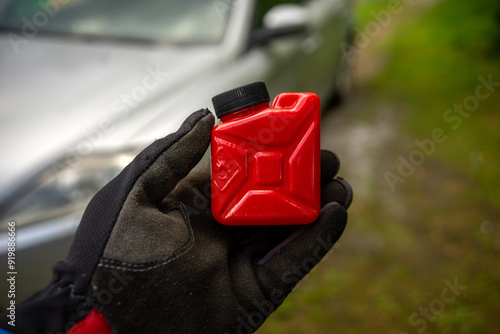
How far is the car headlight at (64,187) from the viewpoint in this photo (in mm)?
1805

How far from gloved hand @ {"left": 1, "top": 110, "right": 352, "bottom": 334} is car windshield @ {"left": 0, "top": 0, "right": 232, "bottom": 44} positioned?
1.38 m

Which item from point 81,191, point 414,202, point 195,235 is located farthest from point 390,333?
point 81,191

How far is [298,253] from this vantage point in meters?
1.29

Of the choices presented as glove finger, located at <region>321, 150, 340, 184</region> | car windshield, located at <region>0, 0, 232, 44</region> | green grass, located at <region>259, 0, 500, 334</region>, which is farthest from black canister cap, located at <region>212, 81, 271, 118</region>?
green grass, located at <region>259, 0, 500, 334</region>

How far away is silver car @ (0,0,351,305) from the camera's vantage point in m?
1.81

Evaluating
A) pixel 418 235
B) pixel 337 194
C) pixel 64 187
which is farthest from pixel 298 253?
pixel 418 235

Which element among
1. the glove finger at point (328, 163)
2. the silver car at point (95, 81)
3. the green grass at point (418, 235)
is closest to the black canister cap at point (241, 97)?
the glove finger at point (328, 163)

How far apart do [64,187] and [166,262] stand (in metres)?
0.93

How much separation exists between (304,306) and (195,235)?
1.46 m

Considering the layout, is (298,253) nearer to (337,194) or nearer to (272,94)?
(337,194)

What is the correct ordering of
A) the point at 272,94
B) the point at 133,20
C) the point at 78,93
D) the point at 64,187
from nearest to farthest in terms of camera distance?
the point at 64,187, the point at 78,93, the point at 133,20, the point at 272,94

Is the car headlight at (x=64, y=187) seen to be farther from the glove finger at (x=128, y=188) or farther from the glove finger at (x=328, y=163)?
the glove finger at (x=328, y=163)

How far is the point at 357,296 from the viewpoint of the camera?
2555 millimetres

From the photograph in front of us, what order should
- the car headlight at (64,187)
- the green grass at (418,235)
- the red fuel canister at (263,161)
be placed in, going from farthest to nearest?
the green grass at (418,235) < the car headlight at (64,187) < the red fuel canister at (263,161)
